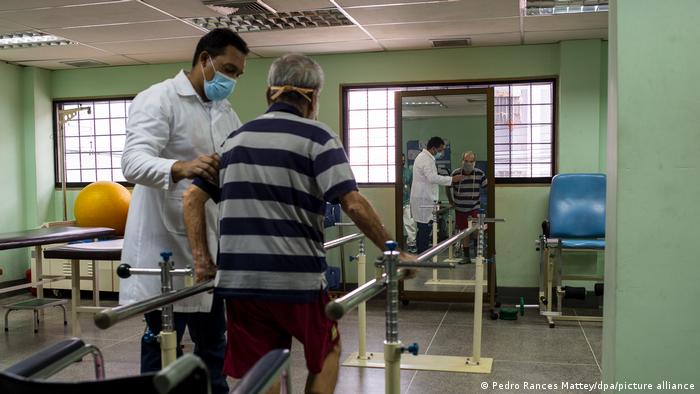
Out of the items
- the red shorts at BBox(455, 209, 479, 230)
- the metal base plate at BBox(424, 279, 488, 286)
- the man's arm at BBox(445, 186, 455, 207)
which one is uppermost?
the man's arm at BBox(445, 186, 455, 207)

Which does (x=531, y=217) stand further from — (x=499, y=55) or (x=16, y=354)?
(x=16, y=354)

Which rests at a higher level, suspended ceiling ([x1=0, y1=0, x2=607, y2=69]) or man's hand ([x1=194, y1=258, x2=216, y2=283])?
suspended ceiling ([x1=0, y1=0, x2=607, y2=69])

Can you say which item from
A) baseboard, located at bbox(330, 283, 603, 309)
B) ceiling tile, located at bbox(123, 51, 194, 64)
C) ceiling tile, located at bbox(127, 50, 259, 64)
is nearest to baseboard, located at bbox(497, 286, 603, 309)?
baseboard, located at bbox(330, 283, 603, 309)

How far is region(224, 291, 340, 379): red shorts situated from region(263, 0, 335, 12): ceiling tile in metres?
3.01

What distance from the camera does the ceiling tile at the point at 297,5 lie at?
4473mm

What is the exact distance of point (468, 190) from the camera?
18.6 ft

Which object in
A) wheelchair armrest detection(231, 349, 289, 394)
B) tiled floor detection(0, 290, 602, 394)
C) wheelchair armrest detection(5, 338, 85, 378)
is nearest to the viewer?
wheelchair armrest detection(231, 349, 289, 394)

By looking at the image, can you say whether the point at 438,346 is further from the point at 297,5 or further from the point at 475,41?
the point at 475,41

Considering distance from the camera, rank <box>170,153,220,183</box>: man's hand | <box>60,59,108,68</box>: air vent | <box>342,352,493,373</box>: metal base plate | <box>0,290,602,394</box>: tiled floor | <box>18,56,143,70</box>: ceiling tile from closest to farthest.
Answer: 1. <box>170,153,220,183</box>: man's hand
2. <box>0,290,602,394</box>: tiled floor
3. <box>342,352,493,373</box>: metal base plate
4. <box>18,56,143,70</box>: ceiling tile
5. <box>60,59,108,68</box>: air vent

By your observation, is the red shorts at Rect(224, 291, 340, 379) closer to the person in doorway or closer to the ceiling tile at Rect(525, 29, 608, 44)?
the person in doorway

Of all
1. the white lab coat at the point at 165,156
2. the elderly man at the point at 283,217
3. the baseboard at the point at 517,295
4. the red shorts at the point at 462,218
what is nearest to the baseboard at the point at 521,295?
the baseboard at the point at 517,295

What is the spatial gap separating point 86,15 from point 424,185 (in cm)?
295

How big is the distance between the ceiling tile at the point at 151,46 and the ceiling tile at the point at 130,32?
13 cm

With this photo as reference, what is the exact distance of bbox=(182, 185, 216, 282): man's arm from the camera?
6.40ft
